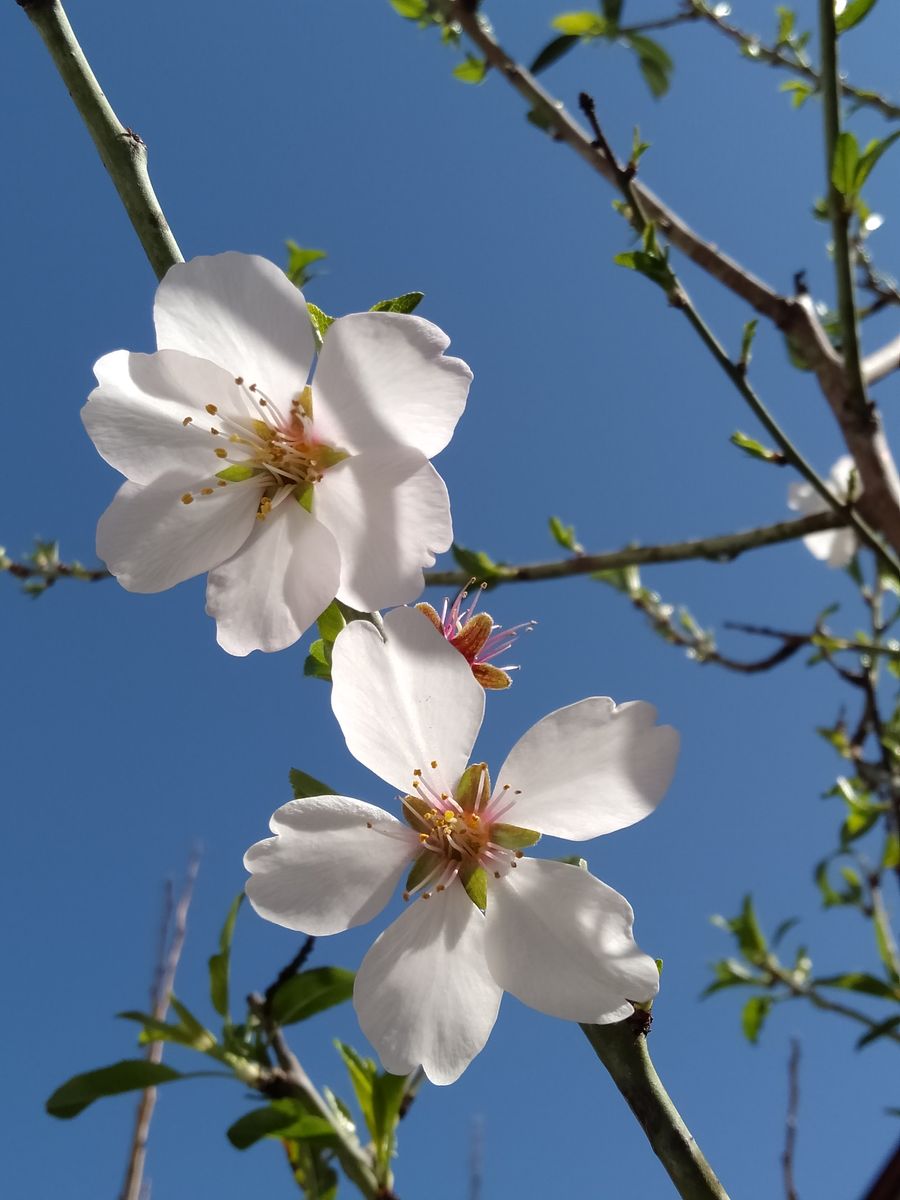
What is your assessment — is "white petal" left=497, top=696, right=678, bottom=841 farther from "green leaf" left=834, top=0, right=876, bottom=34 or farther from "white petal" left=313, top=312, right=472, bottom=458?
"green leaf" left=834, top=0, right=876, bottom=34

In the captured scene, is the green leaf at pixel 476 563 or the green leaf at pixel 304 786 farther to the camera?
the green leaf at pixel 476 563

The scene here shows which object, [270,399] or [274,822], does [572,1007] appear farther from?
[270,399]

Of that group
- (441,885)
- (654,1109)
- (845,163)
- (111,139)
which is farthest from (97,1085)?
(845,163)

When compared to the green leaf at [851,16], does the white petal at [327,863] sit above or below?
below

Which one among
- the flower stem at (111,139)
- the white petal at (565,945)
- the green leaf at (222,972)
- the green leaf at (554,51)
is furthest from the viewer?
the green leaf at (554,51)

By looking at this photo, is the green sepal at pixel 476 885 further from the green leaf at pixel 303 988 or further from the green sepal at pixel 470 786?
the green leaf at pixel 303 988

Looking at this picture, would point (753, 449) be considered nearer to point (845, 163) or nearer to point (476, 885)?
point (845, 163)

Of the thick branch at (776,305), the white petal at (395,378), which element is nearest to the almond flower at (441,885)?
the white petal at (395,378)
